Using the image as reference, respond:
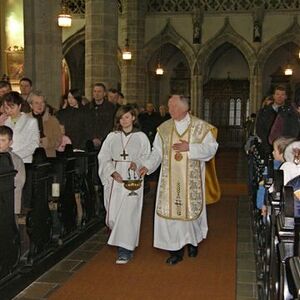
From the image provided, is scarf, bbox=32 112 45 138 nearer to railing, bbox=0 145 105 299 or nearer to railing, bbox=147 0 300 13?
railing, bbox=0 145 105 299

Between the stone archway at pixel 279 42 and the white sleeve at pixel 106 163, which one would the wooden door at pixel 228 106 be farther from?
the white sleeve at pixel 106 163

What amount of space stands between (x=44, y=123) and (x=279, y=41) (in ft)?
54.5

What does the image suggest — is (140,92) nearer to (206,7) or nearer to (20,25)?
(206,7)

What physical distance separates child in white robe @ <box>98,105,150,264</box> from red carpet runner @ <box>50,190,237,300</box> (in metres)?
0.27

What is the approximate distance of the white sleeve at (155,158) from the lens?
5598 mm

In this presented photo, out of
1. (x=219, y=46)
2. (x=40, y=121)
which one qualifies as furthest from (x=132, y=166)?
(x=219, y=46)

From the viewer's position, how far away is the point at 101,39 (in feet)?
42.4

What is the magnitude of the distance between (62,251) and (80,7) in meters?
18.2

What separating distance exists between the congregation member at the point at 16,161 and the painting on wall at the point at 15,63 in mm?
10393

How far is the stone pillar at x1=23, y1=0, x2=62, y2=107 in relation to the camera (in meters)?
10.2

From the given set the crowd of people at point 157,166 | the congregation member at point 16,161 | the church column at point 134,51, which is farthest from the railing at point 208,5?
the congregation member at point 16,161

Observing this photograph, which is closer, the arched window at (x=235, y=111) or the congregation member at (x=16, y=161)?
the congregation member at (x=16, y=161)

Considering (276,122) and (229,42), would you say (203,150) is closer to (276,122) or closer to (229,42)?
(276,122)

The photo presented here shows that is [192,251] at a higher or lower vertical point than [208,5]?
lower
